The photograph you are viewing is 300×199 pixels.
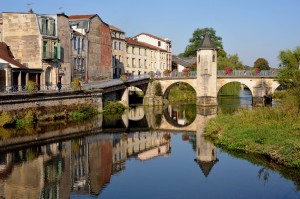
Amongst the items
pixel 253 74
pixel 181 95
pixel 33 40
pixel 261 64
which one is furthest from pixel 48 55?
pixel 261 64

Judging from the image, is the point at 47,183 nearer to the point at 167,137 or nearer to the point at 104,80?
the point at 167,137

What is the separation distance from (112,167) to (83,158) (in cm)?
243

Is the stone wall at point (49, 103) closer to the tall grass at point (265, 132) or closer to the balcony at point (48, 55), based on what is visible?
the balcony at point (48, 55)

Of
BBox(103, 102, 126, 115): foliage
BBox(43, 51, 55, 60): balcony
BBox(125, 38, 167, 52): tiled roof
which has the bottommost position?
BBox(103, 102, 126, 115): foliage

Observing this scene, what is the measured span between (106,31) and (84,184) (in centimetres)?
4332

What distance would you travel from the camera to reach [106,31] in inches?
2324

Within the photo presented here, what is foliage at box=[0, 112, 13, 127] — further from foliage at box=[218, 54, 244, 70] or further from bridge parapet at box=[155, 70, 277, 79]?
foliage at box=[218, 54, 244, 70]

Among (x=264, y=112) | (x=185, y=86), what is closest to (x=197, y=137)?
(x=264, y=112)

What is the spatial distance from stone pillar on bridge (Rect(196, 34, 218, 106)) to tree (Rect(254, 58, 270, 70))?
65938mm

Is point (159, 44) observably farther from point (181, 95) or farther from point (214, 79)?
point (214, 79)

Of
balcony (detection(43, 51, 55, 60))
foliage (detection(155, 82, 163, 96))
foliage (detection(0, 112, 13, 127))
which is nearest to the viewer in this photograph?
foliage (detection(0, 112, 13, 127))

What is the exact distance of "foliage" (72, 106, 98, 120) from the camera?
4019 centimetres

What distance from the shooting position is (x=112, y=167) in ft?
68.9

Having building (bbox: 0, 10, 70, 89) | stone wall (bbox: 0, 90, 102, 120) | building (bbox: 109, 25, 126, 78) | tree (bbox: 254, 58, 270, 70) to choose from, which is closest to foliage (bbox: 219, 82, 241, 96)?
→ building (bbox: 109, 25, 126, 78)
